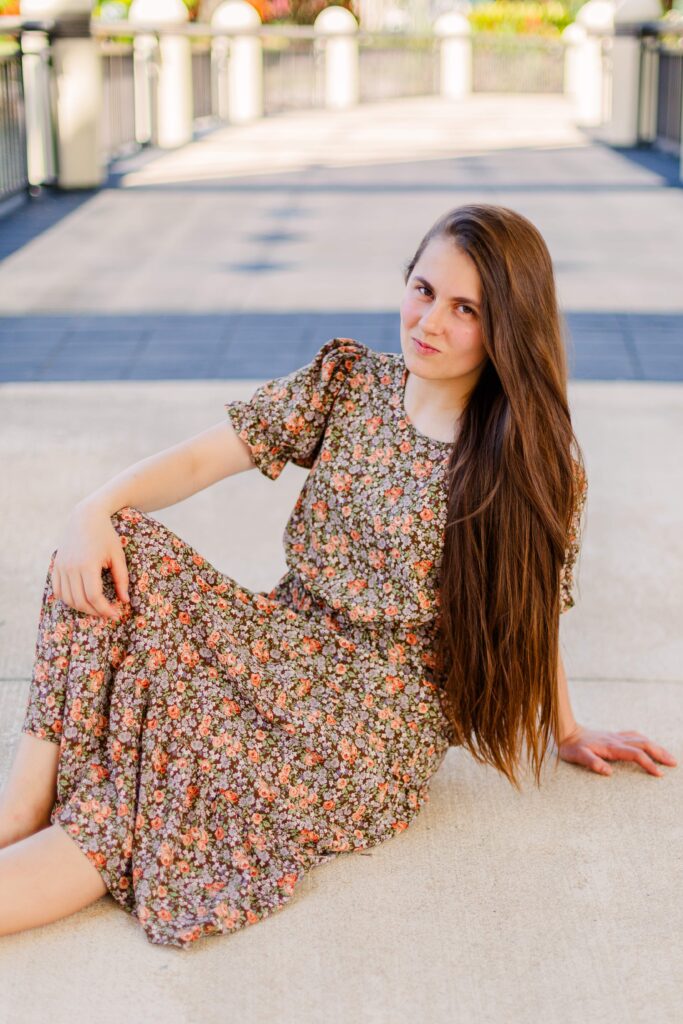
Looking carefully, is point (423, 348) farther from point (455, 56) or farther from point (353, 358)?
point (455, 56)

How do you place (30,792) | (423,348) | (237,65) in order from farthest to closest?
(237,65) < (423,348) < (30,792)

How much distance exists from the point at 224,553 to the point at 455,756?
1.35 metres

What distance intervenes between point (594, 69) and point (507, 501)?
20.0 meters

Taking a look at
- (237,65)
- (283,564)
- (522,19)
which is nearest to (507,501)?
(283,564)

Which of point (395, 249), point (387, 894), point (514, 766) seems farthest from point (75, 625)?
point (395, 249)

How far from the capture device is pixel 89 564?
2.26 metres

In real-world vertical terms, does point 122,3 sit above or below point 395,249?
above

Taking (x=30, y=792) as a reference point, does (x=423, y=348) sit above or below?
above

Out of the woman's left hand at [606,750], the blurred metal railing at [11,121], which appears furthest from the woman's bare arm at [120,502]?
the blurred metal railing at [11,121]

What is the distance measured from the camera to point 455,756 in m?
2.95

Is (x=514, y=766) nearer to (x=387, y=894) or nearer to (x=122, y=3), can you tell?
(x=387, y=894)

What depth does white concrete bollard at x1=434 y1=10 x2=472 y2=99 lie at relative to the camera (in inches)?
1164

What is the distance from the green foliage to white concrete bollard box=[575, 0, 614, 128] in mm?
10740

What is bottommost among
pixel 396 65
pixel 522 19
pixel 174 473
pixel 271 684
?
pixel 271 684
